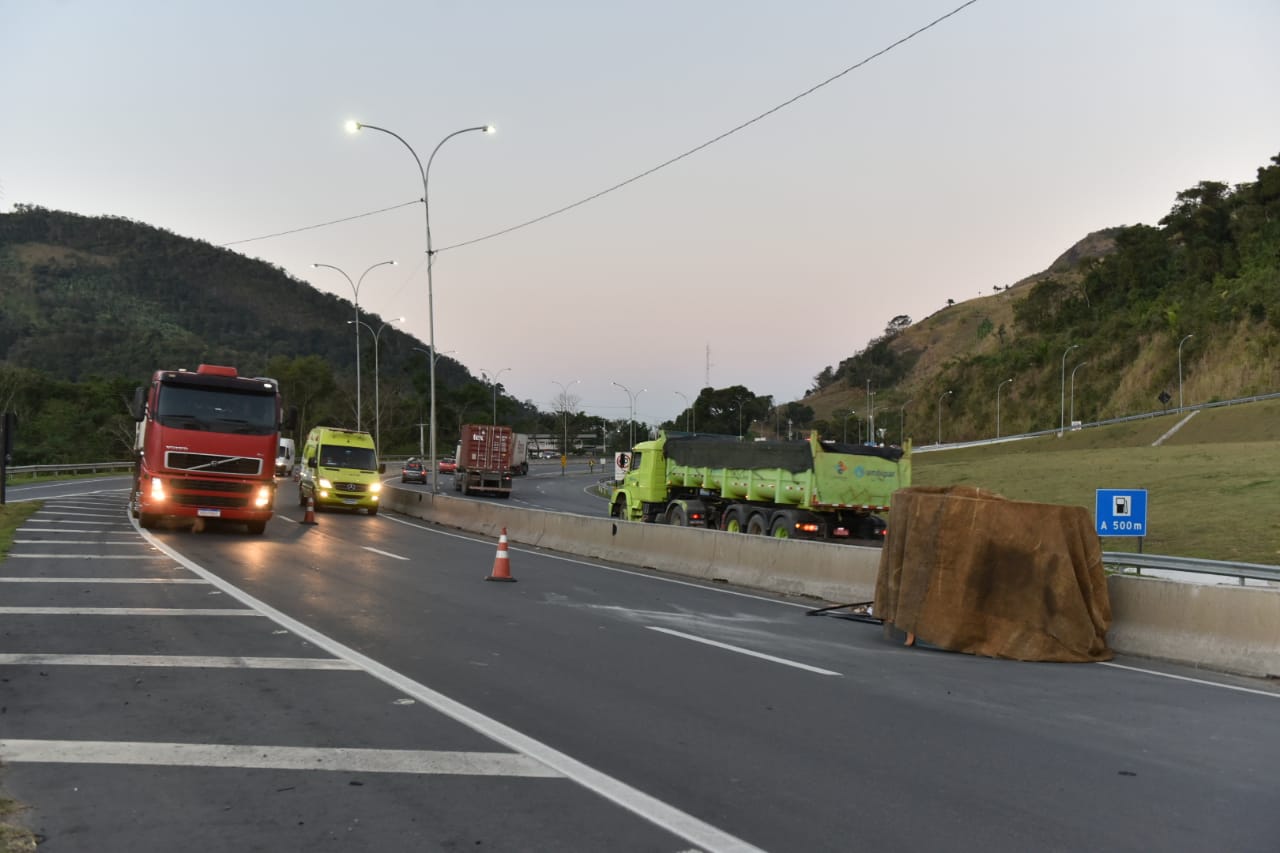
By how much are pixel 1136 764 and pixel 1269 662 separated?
426 cm

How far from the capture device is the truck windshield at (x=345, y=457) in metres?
33.2

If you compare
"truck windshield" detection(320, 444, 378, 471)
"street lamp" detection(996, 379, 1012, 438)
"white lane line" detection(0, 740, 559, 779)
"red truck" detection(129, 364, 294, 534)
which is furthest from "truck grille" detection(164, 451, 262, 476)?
"street lamp" detection(996, 379, 1012, 438)

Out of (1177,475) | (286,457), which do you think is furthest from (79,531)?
(286,457)

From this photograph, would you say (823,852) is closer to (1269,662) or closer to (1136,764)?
(1136,764)

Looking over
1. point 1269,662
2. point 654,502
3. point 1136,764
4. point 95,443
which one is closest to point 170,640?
point 1136,764

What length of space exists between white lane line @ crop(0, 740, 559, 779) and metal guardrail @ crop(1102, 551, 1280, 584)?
1030 centimetres

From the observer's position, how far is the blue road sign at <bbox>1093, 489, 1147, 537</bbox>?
58.0ft

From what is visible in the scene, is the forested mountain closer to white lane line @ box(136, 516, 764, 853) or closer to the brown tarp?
white lane line @ box(136, 516, 764, 853)

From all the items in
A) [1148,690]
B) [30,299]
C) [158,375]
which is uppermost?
[30,299]

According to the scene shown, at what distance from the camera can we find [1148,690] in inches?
358

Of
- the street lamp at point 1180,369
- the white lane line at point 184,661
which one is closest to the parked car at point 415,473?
the white lane line at point 184,661

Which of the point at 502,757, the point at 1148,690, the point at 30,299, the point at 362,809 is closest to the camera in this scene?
the point at 362,809

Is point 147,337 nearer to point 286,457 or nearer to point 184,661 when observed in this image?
point 286,457

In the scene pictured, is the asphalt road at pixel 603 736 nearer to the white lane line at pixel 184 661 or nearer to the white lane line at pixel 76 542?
the white lane line at pixel 184 661
